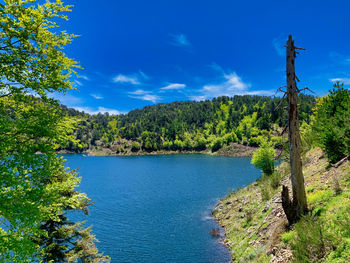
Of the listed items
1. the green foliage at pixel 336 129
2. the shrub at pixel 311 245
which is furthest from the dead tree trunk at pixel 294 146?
the green foliage at pixel 336 129

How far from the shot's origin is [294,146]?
12.2 m

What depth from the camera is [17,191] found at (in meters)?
9.16

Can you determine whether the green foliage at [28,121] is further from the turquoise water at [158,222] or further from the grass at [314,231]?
the turquoise water at [158,222]

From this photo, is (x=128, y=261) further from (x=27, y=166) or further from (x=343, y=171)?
(x=343, y=171)

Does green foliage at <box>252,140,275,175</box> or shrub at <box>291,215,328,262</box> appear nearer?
shrub at <box>291,215,328,262</box>

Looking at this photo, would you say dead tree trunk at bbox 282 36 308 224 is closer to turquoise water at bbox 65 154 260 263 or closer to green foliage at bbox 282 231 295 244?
green foliage at bbox 282 231 295 244

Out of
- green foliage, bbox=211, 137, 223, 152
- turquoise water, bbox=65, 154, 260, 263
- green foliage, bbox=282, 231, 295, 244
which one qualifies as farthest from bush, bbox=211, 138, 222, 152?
green foliage, bbox=282, 231, 295, 244

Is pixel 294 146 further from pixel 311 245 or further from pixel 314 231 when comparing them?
pixel 311 245

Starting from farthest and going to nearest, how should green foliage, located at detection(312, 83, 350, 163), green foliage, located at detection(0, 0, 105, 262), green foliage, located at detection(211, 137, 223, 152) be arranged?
green foliage, located at detection(211, 137, 223, 152) < green foliage, located at detection(312, 83, 350, 163) < green foliage, located at detection(0, 0, 105, 262)

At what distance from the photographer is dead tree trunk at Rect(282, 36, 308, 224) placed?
1204 cm

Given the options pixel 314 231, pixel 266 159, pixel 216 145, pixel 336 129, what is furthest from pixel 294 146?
pixel 216 145

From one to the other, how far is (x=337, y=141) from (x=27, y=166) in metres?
21.2

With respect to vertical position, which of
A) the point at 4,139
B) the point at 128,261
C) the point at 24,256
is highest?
the point at 4,139

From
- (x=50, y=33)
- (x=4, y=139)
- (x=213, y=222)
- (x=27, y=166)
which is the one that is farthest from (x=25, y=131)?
(x=213, y=222)
